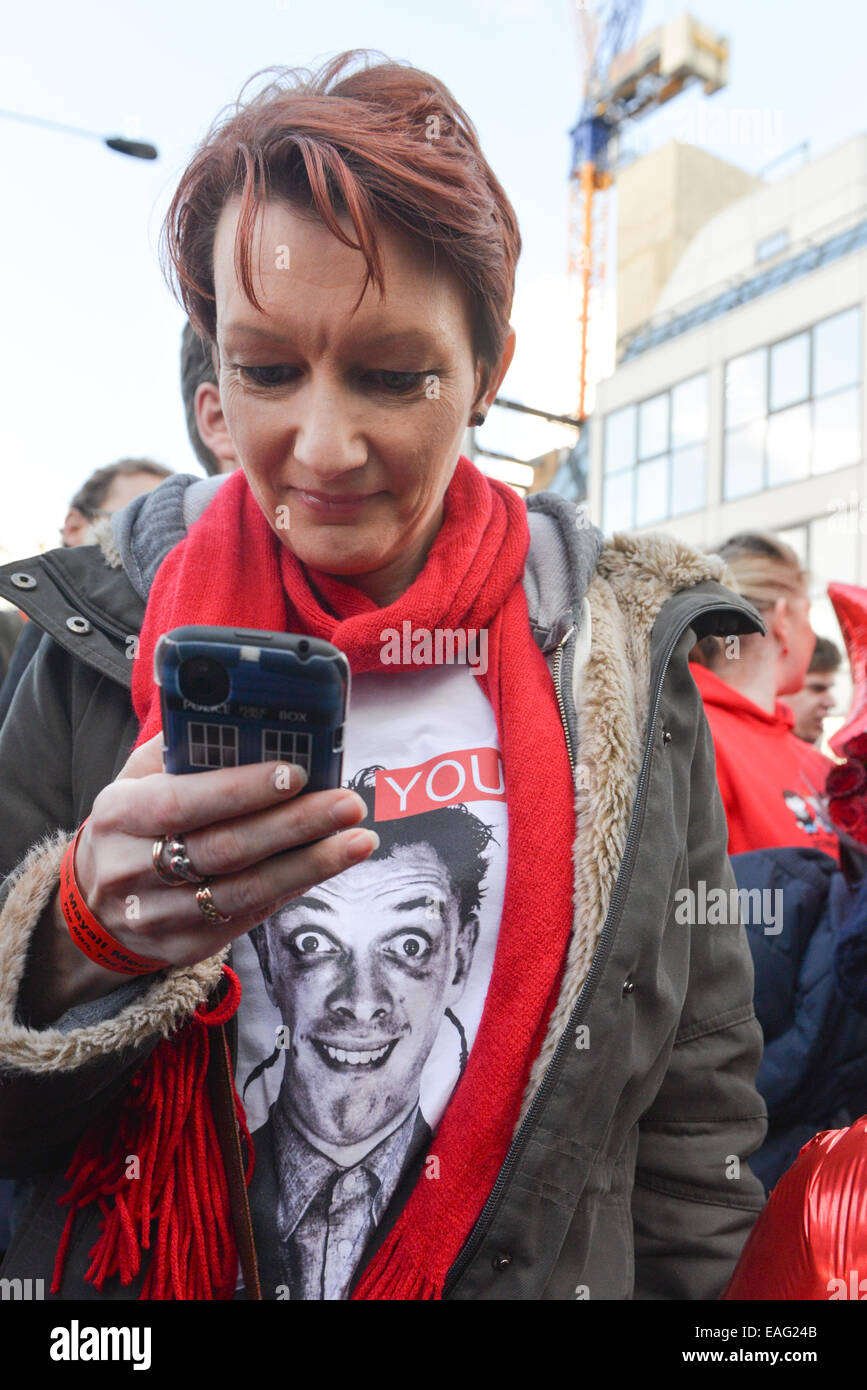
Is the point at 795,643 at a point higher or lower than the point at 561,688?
higher

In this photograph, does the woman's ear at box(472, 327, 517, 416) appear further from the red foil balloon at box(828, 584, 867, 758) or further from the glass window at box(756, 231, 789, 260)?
the glass window at box(756, 231, 789, 260)

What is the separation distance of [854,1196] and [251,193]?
1.22m

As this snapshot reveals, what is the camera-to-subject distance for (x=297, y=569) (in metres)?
1.44

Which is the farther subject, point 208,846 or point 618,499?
point 618,499

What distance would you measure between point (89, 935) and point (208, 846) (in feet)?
0.77

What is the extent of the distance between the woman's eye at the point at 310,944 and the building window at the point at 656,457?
1654 centimetres

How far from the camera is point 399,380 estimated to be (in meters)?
1.28

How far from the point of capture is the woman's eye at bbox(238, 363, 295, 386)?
1.25 metres

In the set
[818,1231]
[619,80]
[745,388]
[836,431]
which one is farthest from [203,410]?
[619,80]

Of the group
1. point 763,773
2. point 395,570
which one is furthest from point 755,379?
point 395,570

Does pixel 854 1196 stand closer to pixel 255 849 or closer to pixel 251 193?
pixel 255 849

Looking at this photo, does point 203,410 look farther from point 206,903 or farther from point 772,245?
point 772,245

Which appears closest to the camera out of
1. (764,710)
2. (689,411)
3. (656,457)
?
(764,710)

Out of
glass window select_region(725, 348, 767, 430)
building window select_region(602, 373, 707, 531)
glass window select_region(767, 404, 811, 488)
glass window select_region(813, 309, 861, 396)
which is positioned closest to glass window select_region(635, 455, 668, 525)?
building window select_region(602, 373, 707, 531)
